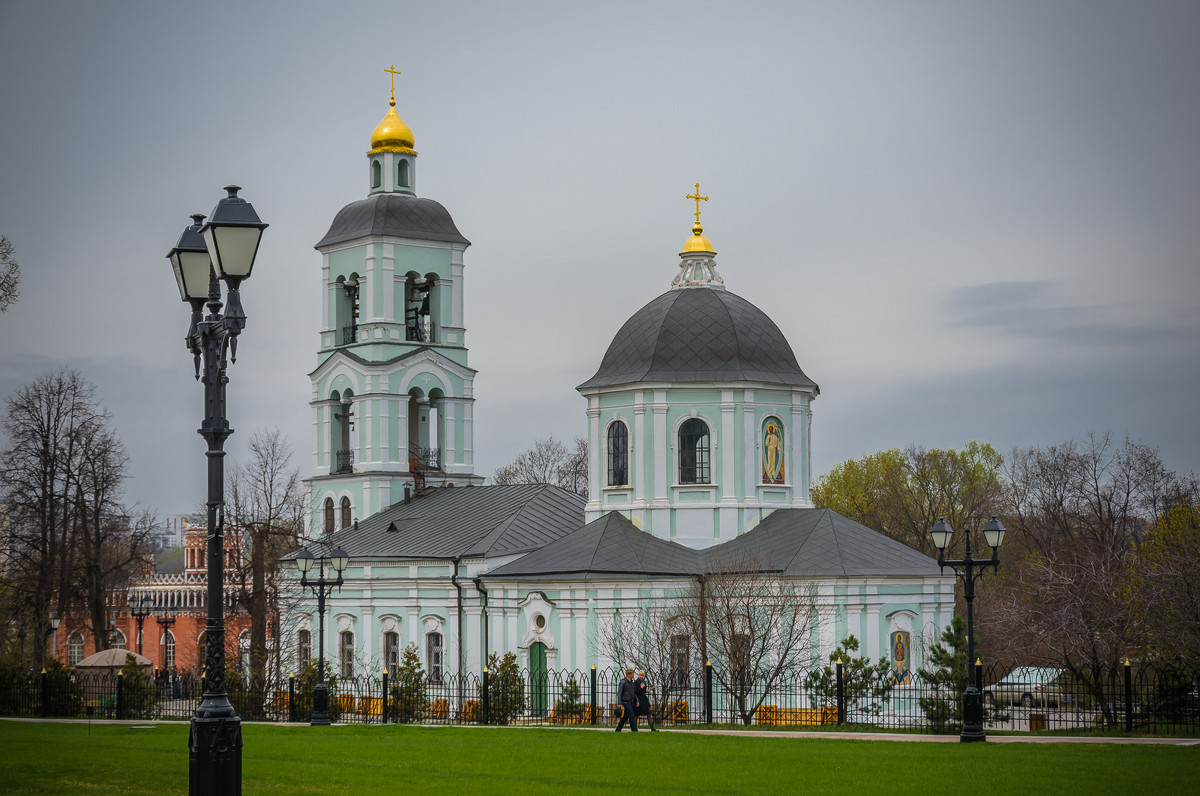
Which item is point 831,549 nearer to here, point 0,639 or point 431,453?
point 431,453

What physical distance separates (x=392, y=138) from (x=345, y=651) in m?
17.4

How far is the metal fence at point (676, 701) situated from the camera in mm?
25766

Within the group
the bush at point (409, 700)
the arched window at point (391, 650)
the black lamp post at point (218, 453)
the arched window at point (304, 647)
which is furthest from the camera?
the arched window at point (304, 647)

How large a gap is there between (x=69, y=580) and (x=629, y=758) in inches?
A: 1247

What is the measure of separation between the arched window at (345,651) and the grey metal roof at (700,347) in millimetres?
10532

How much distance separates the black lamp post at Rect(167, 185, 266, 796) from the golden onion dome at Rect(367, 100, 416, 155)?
3946 cm

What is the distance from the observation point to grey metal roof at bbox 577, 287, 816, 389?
1578 inches

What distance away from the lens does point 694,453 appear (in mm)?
40062

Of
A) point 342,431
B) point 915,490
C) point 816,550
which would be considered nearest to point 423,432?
point 342,431

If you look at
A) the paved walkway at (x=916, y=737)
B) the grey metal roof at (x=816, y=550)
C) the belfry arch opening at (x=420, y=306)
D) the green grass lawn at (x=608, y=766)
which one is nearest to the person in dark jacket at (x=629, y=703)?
the paved walkway at (x=916, y=737)

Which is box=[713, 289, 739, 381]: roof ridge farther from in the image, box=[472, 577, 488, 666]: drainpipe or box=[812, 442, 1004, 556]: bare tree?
box=[812, 442, 1004, 556]: bare tree

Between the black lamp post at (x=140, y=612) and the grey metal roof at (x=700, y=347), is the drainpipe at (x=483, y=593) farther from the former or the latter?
the black lamp post at (x=140, y=612)

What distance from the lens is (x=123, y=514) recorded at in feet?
159

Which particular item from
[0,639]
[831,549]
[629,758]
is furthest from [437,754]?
[0,639]
